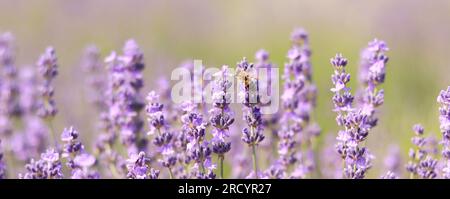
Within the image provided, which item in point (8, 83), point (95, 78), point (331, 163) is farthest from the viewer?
point (95, 78)

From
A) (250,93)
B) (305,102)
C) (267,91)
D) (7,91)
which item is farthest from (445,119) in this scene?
(7,91)

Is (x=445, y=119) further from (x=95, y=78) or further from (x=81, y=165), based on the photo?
(x=95, y=78)

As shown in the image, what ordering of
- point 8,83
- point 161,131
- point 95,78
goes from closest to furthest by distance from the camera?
1. point 161,131
2. point 8,83
3. point 95,78

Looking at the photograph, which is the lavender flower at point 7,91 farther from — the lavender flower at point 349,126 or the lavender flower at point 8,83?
the lavender flower at point 349,126

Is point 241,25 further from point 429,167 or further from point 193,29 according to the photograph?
point 429,167

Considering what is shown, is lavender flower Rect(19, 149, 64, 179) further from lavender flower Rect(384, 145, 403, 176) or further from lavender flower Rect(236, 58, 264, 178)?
lavender flower Rect(384, 145, 403, 176)

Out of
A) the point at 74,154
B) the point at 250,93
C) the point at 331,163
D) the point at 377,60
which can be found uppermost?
the point at 377,60

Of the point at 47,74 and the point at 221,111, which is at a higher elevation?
the point at 47,74
